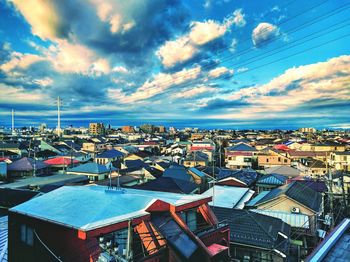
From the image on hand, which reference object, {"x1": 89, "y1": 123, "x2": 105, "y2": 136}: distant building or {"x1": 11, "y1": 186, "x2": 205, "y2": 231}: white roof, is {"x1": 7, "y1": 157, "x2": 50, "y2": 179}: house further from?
{"x1": 89, "y1": 123, "x2": 105, "y2": 136}: distant building

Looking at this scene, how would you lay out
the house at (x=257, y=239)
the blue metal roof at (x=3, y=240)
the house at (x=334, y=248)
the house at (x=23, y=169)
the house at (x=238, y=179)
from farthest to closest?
the house at (x=23, y=169) → the house at (x=238, y=179) → the house at (x=257, y=239) → the blue metal roof at (x=3, y=240) → the house at (x=334, y=248)

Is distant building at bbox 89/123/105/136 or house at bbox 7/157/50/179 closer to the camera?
house at bbox 7/157/50/179

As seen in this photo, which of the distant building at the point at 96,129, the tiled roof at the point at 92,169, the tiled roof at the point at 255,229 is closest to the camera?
the tiled roof at the point at 255,229

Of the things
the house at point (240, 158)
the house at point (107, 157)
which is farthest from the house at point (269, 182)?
the house at point (107, 157)

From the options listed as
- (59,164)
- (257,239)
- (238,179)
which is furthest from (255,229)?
(59,164)

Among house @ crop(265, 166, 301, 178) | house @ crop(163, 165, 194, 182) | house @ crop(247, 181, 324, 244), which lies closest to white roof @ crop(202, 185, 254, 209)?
house @ crop(247, 181, 324, 244)

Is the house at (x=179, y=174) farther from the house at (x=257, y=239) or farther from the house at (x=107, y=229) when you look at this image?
the house at (x=107, y=229)

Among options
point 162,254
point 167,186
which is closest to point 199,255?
point 162,254

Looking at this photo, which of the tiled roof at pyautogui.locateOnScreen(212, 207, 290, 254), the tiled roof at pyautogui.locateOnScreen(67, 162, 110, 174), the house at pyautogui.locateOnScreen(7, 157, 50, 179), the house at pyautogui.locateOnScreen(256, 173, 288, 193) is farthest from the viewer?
the house at pyautogui.locateOnScreen(7, 157, 50, 179)

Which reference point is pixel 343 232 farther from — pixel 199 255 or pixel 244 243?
pixel 244 243
